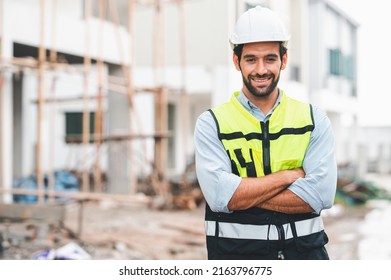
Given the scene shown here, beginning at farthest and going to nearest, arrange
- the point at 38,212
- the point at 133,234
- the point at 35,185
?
the point at 35,185
the point at 133,234
the point at 38,212

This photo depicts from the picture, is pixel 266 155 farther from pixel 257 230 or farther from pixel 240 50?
pixel 240 50

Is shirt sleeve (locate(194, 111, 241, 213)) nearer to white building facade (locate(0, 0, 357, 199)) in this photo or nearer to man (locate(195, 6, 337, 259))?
man (locate(195, 6, 337, 259))

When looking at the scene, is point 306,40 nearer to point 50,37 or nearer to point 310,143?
point 50,37

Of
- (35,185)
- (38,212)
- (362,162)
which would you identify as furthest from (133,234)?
(362,162)

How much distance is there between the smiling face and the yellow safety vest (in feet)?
0.31

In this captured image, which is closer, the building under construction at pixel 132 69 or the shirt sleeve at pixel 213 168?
the shirt sleeve at pixel 213 168

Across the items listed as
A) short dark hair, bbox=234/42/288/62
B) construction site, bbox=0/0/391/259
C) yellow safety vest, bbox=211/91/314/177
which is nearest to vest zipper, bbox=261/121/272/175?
yellow safety vest, bbox=211/91/314/177

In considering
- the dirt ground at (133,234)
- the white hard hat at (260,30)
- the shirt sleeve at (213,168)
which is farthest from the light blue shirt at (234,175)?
the dirt ground at (133,234)

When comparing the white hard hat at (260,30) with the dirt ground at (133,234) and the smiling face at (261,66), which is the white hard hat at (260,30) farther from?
the dirt ground at (133,234)

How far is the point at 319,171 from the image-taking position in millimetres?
1865

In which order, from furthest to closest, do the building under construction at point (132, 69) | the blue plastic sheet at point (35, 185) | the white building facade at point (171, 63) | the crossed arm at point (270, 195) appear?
the blue plastic sheet at point (35, 185), the building under construction at point (132, 69), the white building facade at point (171, 63), the crossed arm at point (270, 195)

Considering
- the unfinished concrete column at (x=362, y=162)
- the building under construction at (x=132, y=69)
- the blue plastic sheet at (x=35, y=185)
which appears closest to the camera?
the building under construction at (x=132, y=69)

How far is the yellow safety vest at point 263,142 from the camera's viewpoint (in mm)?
1904

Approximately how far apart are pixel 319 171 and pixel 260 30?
18.7 inches
